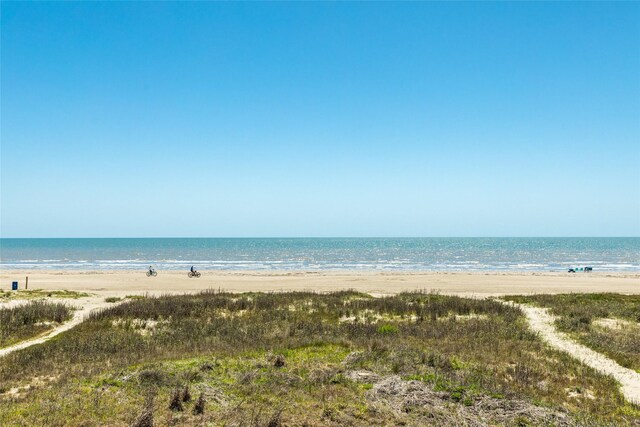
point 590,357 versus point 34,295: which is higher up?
point 590,357

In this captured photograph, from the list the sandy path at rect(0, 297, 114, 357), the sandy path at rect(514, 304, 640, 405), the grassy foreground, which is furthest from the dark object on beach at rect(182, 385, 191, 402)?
the sandy path at rect(514, 304, 640, 405)

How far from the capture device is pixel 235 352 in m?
14.3

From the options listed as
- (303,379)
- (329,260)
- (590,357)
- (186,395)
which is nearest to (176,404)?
(186,395)

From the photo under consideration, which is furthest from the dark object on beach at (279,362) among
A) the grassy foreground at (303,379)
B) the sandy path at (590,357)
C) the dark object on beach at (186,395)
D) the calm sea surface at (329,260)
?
the calm sea surface at (329,260)

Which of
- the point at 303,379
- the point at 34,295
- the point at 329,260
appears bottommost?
the point at 329,260

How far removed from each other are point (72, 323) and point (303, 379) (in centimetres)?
1647

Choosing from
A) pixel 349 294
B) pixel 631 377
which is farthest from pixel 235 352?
pixel 349 294

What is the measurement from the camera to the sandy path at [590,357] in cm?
1244

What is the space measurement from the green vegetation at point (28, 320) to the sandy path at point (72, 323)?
1.24ft

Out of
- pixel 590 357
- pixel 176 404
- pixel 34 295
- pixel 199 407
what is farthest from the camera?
pixel 34 295

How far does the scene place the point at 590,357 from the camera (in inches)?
616

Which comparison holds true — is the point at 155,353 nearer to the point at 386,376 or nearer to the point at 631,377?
the point at 386,376

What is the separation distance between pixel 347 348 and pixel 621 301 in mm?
26377

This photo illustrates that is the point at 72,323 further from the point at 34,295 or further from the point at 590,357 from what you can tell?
the point at 590,357
